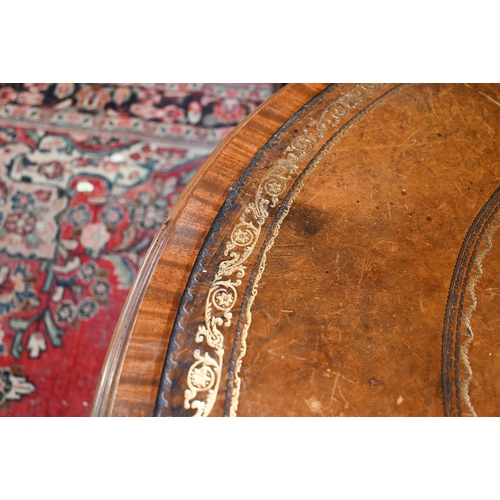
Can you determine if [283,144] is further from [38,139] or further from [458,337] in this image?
[38,139]

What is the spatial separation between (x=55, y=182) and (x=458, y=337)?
5.45 ft

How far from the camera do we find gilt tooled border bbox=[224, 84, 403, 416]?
A: 805 millimetres

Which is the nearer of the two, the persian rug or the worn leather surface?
the worn leather surface

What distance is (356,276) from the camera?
93 cm

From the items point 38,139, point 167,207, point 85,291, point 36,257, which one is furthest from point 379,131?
point 38,139

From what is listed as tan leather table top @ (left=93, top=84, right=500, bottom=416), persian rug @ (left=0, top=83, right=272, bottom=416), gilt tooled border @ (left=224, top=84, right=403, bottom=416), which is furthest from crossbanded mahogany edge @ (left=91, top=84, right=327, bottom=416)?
persian rug @ (left=0, top=83, right=272, bottom=416)

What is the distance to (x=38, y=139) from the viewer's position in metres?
2.06

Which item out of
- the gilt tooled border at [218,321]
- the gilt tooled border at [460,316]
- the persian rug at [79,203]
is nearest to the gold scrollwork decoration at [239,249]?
the gilt tooled border at [218,321]

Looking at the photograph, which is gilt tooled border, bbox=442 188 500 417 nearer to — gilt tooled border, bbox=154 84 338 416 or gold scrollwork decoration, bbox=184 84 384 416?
gold scrollwork decoration, bbox=184 84 384 416

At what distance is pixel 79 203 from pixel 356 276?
1.36 meters

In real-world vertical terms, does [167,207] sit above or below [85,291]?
above

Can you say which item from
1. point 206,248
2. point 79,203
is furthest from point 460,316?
point 79,203

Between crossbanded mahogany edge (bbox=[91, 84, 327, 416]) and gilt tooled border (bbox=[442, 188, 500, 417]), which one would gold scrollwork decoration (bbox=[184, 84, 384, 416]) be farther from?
gilt tooled border (bbox=[442, 188, 500, 417])

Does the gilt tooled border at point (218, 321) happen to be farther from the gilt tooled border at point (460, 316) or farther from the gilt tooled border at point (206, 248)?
the gilt tooled border at point (460, 316)
